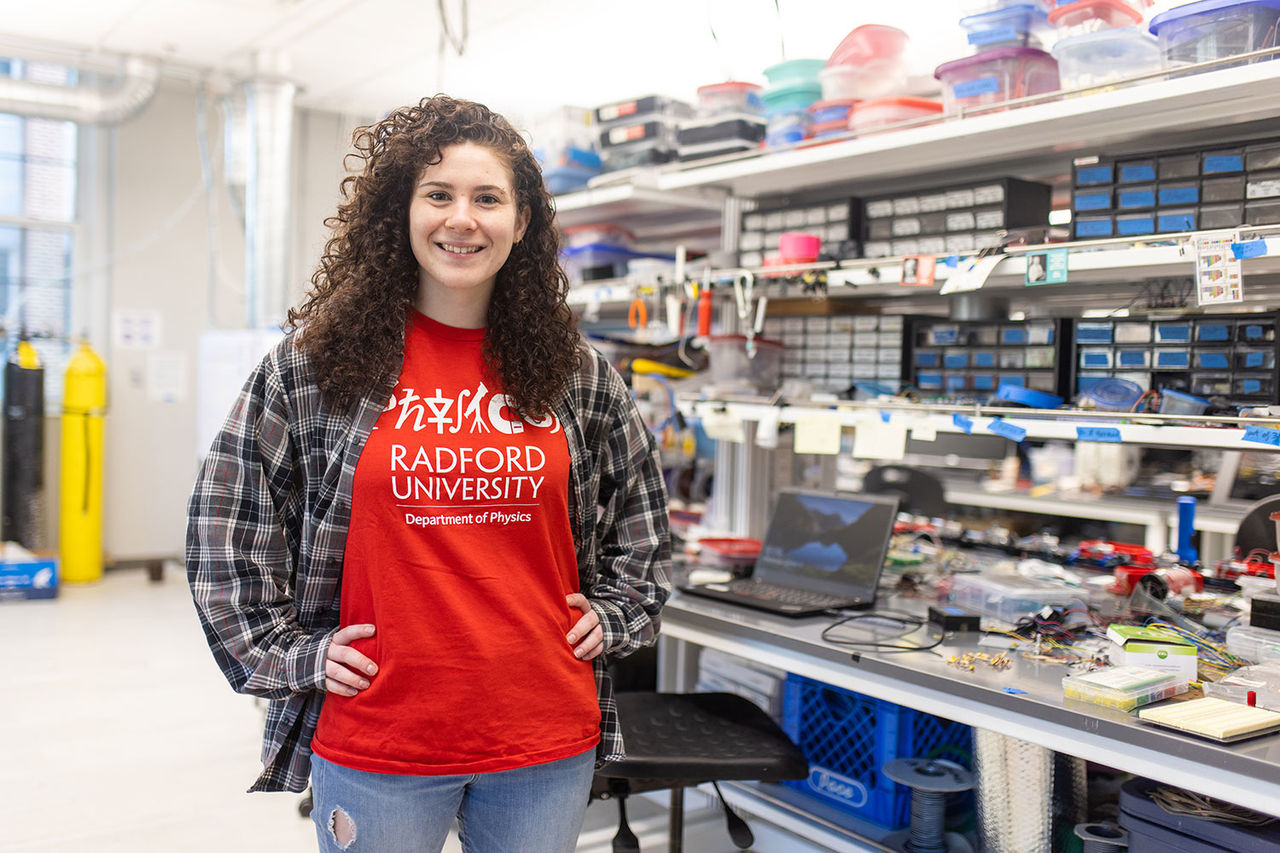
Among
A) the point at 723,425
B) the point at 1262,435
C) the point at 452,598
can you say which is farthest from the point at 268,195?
the point at 1262,435

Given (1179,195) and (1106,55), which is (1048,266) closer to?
(1179,195)

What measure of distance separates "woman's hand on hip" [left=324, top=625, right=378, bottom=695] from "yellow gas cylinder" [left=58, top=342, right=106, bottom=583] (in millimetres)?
5260

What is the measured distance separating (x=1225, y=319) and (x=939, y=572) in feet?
2.98

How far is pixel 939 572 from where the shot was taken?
8.39 feet

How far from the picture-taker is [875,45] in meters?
2.46

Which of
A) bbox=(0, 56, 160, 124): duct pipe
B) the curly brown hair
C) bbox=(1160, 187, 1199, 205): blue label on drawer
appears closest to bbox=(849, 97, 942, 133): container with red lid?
bbox=(1160, 187, 1199, 205): blue label on drawer

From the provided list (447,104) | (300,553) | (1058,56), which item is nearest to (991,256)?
(1058,56)

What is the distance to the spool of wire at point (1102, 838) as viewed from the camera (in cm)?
171

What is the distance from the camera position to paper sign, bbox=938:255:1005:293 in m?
1.97

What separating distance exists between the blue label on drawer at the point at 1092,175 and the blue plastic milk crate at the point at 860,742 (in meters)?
1.16

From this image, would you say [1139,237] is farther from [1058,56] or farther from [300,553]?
[300,553]

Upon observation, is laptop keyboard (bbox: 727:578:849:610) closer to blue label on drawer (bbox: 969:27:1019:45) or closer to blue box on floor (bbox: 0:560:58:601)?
blue label on drawer (bbox: 969:27:1019:45)

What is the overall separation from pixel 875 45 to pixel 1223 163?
92 centimetres

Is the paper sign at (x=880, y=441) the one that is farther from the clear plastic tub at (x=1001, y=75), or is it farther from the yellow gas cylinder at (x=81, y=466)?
the yellow gas cylinder at (x=81, y=466)
